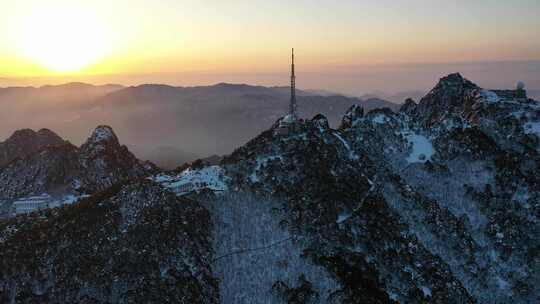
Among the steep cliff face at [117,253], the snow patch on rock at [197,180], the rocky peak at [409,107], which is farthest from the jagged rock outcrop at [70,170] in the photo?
the rocky peak at [409,107]

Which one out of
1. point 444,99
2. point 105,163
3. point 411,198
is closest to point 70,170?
point 105,163

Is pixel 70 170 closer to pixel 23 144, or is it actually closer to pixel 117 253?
pixel 23 144

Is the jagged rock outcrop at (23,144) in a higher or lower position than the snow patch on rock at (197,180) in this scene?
lower

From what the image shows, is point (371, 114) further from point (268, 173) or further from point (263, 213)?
point (263, 213)

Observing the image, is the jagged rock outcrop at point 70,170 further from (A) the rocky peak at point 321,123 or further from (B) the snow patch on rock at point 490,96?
(B) the snow patch on rock at point 490,96

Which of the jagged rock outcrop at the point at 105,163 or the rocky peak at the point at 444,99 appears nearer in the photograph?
the jagged rock outcrop at the point at 105,163
